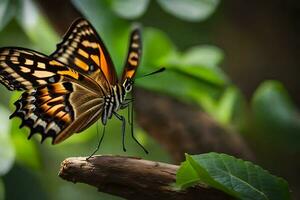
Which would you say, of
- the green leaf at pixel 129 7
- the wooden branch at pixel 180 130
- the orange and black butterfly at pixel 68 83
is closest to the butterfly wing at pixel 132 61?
the orange and black butterfly at pixel 68 83

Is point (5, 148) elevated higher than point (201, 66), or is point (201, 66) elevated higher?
point (201, 66)

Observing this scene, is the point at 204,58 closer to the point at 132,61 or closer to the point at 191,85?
the point at 191,85

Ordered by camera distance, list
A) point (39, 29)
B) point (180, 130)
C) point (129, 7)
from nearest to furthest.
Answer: point (129, 7), point (180, 130), point (39, 29)

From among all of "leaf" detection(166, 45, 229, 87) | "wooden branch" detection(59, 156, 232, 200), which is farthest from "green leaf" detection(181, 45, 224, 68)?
"wooden branch" detection(59, 156, 232, 200)

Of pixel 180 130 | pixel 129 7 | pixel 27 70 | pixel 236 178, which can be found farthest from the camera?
pixel 180 130

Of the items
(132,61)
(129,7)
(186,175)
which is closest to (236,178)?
(186,175)

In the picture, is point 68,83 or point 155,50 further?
point 155,50
